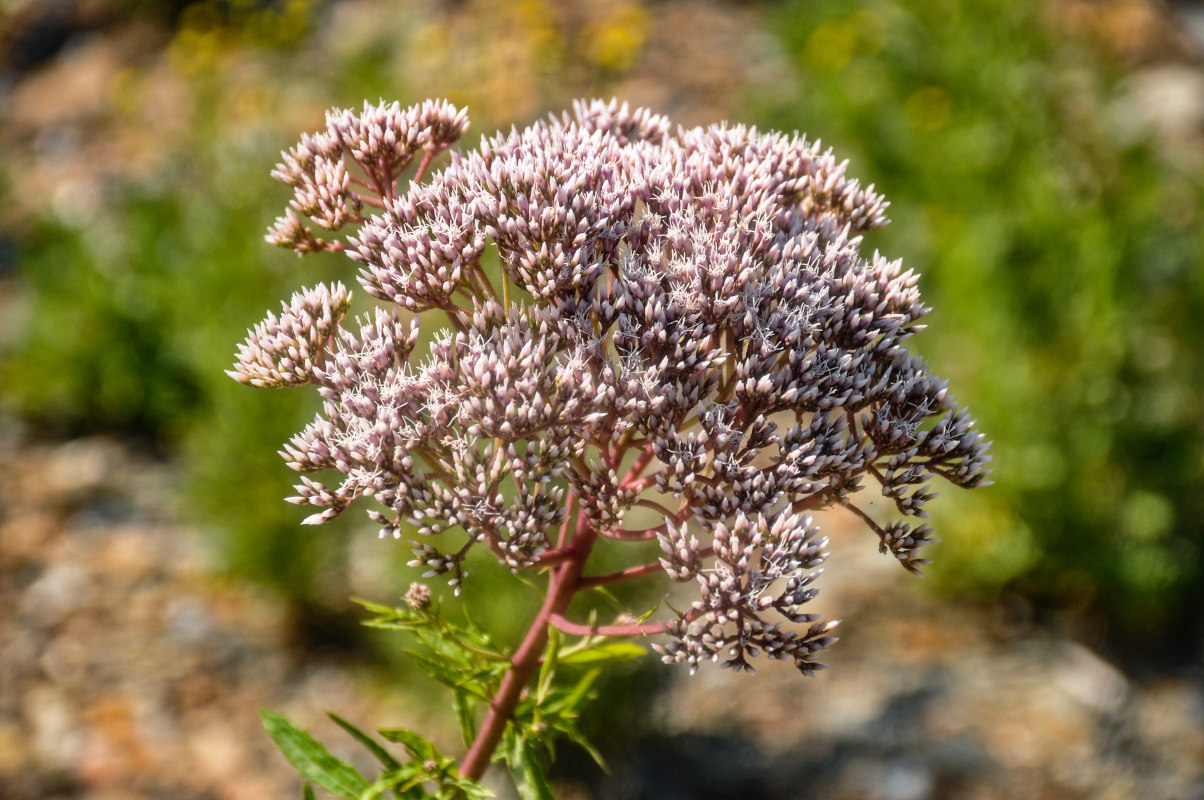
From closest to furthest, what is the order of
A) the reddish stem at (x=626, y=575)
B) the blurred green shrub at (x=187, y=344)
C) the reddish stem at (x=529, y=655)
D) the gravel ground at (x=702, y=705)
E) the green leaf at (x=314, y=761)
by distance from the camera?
the reddish stem at (x=626, y=575), the reddish stem at (x=529, y=655), the green leaf at (x=314, y=761), the gravel ground at (x=702, y=705), the blurred green shrub at (x=187, y=344)

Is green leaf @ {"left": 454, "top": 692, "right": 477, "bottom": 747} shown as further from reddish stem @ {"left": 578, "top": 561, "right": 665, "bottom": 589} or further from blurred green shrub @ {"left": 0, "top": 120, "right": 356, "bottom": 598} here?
blurred green shrub @ {"left": 0, "top": 120, "right": 356, "bottom": 598}

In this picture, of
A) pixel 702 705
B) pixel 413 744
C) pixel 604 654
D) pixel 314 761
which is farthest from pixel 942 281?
pixel 314 761

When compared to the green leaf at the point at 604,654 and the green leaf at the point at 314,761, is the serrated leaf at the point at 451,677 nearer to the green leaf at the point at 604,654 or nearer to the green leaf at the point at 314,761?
the green leaf at the point at 604,654

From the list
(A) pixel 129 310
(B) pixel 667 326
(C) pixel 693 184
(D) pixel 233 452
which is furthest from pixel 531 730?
(A) pixel 129 310

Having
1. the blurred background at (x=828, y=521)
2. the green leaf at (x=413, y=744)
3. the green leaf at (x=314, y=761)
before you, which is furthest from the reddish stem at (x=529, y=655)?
the blurred background at (x=828, y=521)

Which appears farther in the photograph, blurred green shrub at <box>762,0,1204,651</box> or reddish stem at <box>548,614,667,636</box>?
blurred green shrub at <box>762,0,1204,651</box>

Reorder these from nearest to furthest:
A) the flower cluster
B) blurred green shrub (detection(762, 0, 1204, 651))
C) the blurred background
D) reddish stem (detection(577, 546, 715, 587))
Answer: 1. the flower cluster
2. reddish stem (detection(577, 546, 715, 587))
3. the blurred background
4. blurred green shrub (detection(762, 0, 1204, 651))

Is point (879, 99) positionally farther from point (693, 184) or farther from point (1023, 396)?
point (693, 184)

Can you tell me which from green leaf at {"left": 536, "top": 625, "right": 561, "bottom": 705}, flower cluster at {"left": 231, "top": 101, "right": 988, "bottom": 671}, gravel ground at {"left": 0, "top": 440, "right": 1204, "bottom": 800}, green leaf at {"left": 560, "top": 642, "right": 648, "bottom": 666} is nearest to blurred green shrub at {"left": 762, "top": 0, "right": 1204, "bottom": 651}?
gravel ground at {"left": 0, "top": 440, "right": 1204, "bottom": 800}
